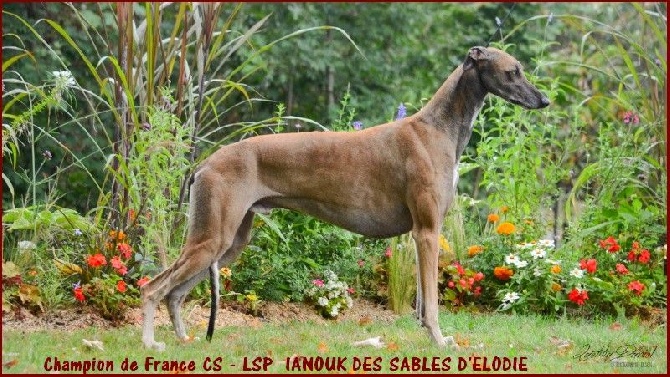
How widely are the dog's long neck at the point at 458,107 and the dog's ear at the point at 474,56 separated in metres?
0.04

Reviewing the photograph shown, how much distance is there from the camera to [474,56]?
217 inches

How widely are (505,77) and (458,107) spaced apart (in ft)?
1.05

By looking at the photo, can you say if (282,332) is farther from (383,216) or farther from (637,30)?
(637,30)

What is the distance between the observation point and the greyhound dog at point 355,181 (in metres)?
5.26

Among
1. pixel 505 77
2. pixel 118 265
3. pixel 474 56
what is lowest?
pixel 118 265

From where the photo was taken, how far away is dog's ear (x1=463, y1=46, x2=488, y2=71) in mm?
5508

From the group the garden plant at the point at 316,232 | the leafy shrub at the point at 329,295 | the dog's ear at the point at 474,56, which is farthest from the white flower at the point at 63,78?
the dog's ear at the point at 474,56

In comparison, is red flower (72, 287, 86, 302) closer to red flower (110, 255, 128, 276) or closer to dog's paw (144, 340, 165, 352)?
red flower (110, 255, 128, 276)

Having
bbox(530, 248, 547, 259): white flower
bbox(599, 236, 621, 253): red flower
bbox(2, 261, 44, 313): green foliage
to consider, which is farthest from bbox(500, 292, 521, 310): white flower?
bbox(2, 261, 44, 313): green foliage

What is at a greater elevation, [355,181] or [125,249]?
[355,181]

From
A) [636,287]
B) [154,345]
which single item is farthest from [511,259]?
[154,345]

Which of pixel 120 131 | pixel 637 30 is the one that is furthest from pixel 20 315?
pixel 637 30

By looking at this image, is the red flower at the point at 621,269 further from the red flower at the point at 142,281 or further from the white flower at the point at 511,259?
the red flower at the point at 142,281

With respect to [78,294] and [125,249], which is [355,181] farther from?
[78,294]
